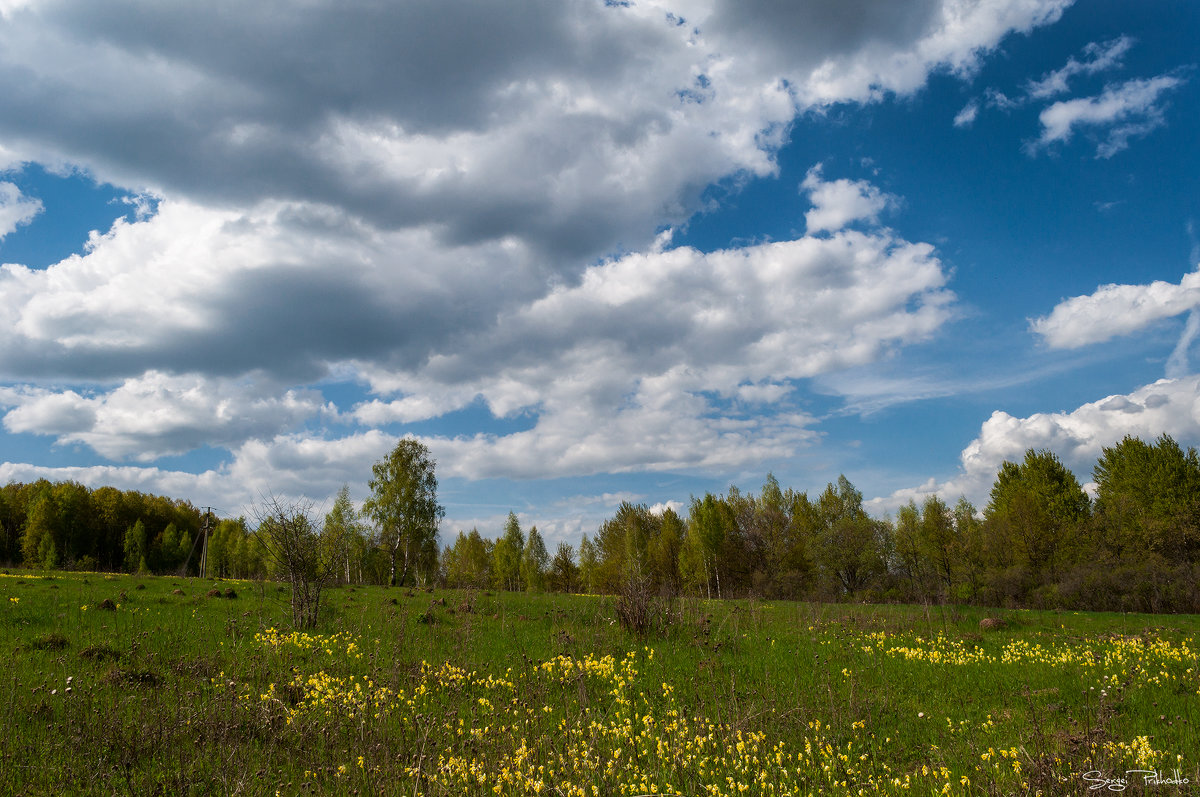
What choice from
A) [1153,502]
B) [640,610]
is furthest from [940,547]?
[640,610]

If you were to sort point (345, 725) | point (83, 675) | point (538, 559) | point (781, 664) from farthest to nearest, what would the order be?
1. point (538, 559)
2. point (781, 664)
3. point (83, 675)
4. point (345, 725)

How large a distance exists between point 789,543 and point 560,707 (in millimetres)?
56699

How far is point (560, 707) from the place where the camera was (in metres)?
9.80

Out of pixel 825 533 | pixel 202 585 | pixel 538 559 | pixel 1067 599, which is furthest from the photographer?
pixel 538 559

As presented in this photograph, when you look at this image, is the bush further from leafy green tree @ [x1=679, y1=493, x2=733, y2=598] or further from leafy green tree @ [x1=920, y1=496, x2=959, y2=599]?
leafy green tree @ [x1=679, y1=493, x2=733, y2=598]

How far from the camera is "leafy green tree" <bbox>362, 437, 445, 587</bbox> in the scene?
50688 mm

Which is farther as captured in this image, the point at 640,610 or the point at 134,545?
the point at 134,545

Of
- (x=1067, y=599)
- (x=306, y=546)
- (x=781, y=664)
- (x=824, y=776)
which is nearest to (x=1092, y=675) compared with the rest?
(x=781, y=664)

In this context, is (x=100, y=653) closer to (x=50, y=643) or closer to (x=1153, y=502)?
(x=50, y=643)

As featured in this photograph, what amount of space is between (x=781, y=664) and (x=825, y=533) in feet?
147

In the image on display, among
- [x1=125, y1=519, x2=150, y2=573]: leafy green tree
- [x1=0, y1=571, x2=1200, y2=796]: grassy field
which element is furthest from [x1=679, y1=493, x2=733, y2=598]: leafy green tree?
[x1=125, y1=519, x2=150, y2=573]: leafy green tree

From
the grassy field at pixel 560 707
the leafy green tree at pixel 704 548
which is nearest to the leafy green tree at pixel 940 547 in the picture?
the leafy green tree at pixel 704 548

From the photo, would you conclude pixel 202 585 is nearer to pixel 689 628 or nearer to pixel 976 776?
pixel 689 628

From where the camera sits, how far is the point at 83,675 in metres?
10.4
